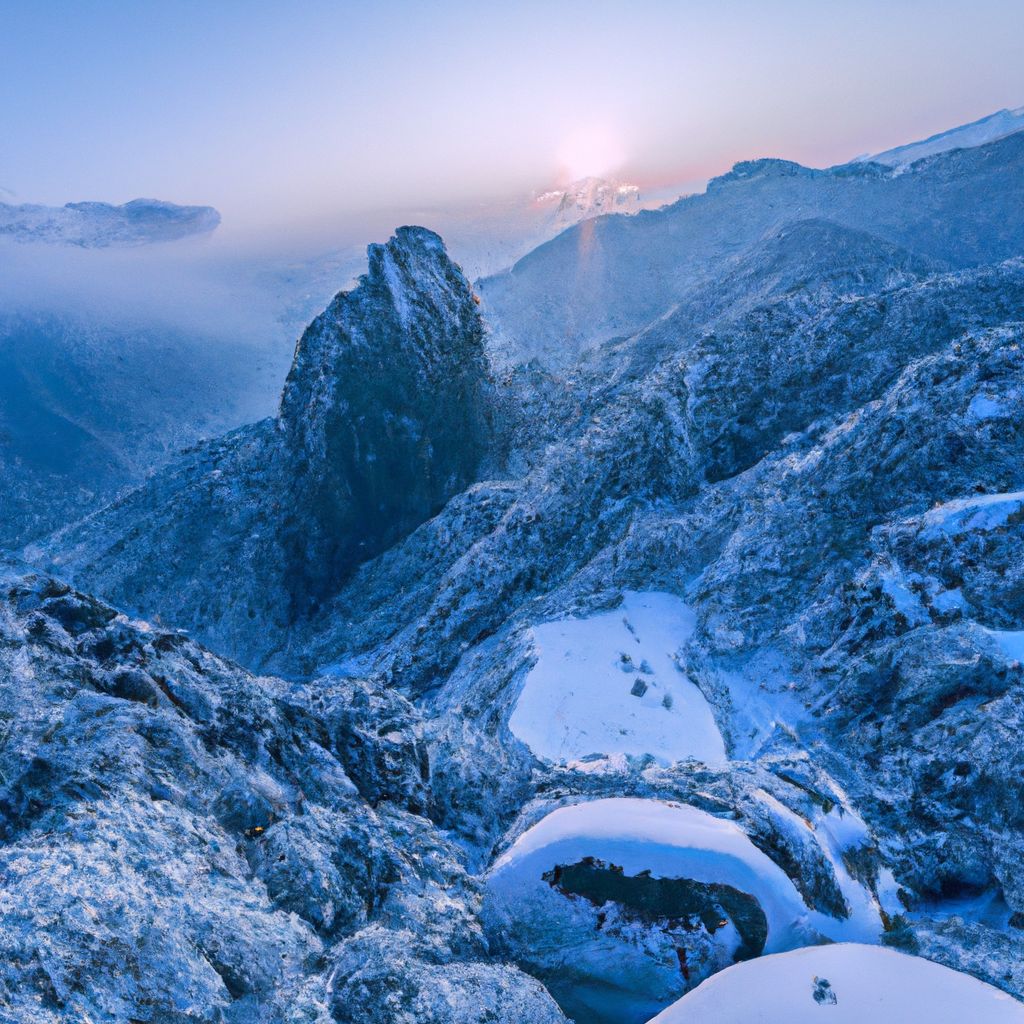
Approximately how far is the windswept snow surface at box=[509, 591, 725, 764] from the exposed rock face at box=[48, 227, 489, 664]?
2023cm

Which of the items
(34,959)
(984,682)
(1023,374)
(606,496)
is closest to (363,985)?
(34,959)

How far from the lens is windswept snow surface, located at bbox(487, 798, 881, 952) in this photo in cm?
885

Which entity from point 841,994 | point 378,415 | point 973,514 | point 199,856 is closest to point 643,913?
point 841,994

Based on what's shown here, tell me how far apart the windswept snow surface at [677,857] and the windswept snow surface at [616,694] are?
6.56 metres

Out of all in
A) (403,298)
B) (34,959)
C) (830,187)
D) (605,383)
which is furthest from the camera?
(830,187)

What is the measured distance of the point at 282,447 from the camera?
41781mm

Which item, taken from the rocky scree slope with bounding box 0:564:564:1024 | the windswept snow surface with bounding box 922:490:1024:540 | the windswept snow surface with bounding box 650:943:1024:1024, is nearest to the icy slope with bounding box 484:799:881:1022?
the windswept snow surface with bounding box 650:943:1024:1024

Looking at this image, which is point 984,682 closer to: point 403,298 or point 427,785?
point 427,785

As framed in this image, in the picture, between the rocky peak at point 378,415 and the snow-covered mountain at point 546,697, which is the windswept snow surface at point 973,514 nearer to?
the snow-covered mountain at point 546,697

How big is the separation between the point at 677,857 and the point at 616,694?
34.0 feet

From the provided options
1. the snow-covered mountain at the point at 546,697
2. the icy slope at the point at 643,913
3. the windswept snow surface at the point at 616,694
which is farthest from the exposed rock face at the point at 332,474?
the icy slope at the point at 643,913

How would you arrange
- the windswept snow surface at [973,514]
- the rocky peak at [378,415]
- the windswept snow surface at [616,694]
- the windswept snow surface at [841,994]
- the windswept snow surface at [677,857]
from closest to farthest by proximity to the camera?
the windswept snow surface at [841,994] → the windswept snow surface at [677,857] → the windswept snow surface at [973,514] → the windswept snow surface at [616,694] → the rocky peak at [378,415]

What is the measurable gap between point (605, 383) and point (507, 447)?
10.0 m

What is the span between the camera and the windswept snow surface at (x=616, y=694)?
17.4 m
